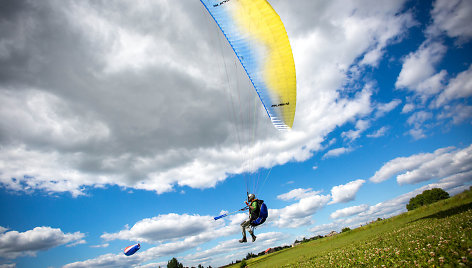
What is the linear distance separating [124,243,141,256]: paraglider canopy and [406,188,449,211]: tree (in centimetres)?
9516

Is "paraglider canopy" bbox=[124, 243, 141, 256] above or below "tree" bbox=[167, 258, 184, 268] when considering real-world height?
above

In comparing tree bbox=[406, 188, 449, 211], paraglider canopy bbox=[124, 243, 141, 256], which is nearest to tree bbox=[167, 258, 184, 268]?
paraglider canopy bbox=[124, 243, 141, 256]

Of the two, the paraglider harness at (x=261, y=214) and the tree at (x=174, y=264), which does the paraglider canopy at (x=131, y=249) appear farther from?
the tree at (x=174, y=264)

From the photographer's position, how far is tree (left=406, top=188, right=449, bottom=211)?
72500 mm

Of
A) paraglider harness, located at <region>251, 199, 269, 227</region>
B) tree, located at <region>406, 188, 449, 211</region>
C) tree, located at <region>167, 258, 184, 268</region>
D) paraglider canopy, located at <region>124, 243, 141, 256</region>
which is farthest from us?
tree, located at <region>167, 258, 184, 268</region>

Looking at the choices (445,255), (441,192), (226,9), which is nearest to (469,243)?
(445,255)

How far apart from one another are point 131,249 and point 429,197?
326 feet

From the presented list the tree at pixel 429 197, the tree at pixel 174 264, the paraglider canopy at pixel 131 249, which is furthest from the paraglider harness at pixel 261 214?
the tree at pixel 174 264

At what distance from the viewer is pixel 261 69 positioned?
41.7 ft

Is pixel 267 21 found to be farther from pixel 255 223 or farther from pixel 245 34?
pixel 255 223

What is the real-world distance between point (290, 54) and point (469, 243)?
35.9 ft

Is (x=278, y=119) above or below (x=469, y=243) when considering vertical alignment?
above

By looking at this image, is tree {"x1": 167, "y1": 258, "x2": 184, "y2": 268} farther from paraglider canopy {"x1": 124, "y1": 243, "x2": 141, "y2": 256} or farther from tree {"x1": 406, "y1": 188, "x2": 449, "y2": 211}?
tree {"x1": 406, "y1": 188, "x2": 449, "y2": 211}

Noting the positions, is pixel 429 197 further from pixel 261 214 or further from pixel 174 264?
pixel 174 264
